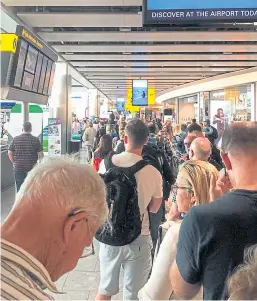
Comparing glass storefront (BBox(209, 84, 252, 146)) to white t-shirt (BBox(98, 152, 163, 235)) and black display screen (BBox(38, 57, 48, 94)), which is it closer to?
black display screen (BBox(38, 57, 48, 94))

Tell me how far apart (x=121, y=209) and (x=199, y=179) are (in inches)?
26.0

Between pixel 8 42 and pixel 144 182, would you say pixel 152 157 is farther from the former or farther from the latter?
pixel 8 42

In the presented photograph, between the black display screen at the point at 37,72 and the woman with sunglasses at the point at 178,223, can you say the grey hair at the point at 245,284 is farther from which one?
the black display screen at the point at 37,72

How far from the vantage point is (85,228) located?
1.13m

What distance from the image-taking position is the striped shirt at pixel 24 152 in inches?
260

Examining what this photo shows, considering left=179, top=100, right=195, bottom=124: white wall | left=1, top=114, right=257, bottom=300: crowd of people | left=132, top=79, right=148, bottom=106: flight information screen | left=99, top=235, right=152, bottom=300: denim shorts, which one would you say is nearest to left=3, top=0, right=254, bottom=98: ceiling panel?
left=132, top=79, right=148, bottom=106: flight information screen

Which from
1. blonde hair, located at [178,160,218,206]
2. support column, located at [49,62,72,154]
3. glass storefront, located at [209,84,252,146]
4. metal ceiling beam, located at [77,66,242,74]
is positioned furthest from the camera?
glass storefront, located at [209,84,252,146]

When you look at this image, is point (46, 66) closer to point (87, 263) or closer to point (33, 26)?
point (33, 26)

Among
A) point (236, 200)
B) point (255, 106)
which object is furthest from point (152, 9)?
point (255, 106)

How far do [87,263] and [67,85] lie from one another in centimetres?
1104

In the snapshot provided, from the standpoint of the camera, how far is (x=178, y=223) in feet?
6.52

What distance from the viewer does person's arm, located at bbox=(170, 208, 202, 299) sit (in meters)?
1.52

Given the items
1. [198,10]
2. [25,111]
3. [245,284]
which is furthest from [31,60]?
[245,284]

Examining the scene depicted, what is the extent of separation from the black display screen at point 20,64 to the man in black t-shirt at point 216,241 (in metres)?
5.27
